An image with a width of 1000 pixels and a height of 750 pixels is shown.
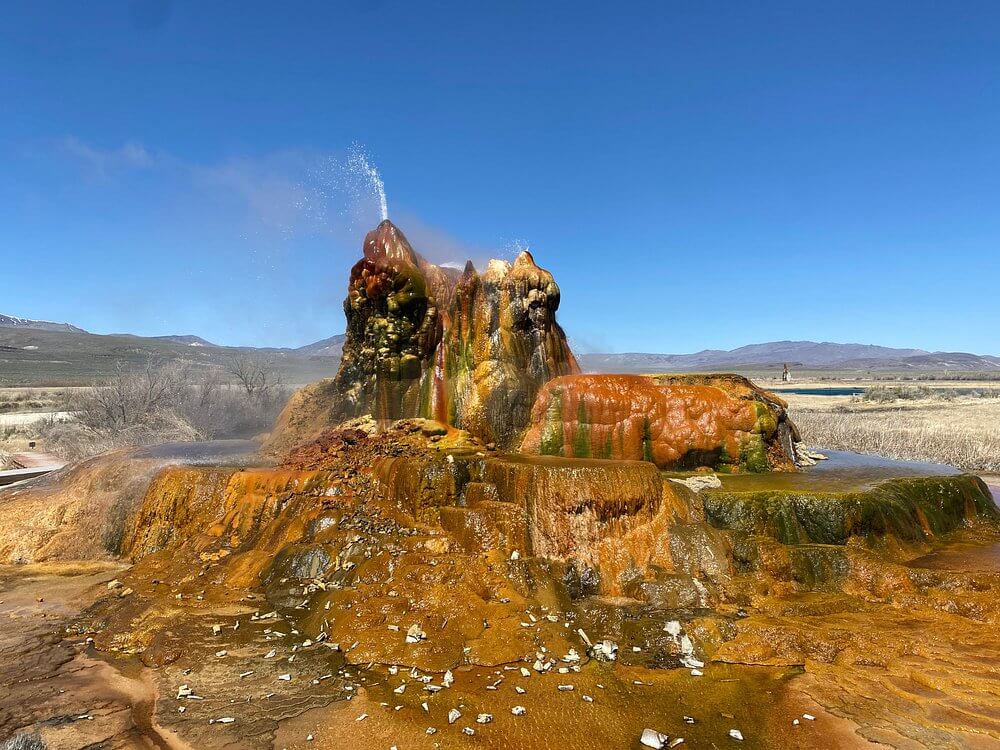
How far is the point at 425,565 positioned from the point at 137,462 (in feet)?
26.3

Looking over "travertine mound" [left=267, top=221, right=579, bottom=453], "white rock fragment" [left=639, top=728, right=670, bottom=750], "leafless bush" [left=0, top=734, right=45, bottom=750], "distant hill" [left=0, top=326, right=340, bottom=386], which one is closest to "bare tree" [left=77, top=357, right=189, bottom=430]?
"travertine mound" [left=267, top=221, right=579, bottom=453]

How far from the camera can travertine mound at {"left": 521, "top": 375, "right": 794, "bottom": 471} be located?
11680mm

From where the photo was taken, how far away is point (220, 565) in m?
9.58

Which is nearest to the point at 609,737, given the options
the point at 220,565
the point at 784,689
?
the point at 784,689

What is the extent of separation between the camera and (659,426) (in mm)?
11797

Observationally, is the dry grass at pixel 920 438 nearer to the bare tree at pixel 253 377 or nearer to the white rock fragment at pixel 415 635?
the white rock fragment at pixel 415 635

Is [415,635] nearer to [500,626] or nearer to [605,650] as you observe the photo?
[500,626]

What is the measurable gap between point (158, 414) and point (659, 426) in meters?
19.5

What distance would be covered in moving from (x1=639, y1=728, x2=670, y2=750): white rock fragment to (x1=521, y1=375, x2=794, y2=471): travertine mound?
22.5 ft

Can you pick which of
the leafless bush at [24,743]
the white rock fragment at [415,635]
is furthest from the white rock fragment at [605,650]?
the leafless bush at [24,743]

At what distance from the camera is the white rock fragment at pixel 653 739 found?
16.1 ft

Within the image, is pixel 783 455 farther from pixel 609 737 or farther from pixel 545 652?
pixel 609 737

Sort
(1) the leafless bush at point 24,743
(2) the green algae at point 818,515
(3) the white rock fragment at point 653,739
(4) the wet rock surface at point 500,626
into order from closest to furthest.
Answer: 1. (3) the white rock fragment at point 653,739
2. (1) the leafless bush at point 24,743
3. (4) the wet rock surface at point 500,626
4. (2) the green algae at point 818,515

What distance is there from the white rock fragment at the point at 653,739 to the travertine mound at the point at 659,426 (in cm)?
687
